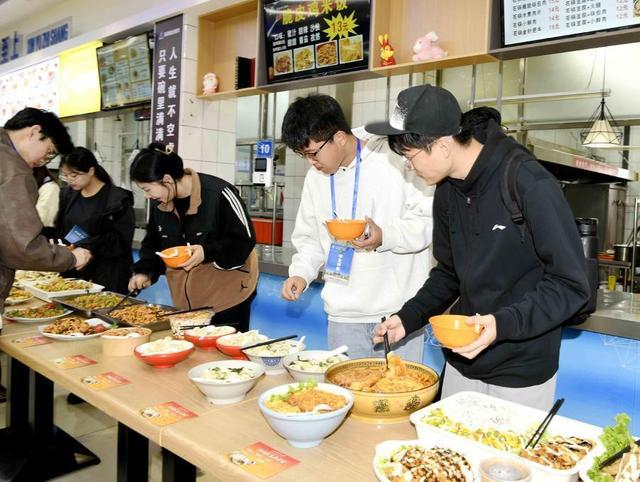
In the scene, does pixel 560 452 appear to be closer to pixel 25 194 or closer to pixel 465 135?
pixel 465 135

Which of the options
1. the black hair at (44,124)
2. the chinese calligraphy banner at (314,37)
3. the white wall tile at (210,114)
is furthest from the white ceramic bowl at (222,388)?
the white wall tile at (210,114)

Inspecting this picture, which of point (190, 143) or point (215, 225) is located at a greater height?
point (190, 143)

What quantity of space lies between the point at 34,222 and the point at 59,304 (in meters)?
0.81

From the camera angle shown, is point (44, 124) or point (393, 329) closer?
point (393, 329)

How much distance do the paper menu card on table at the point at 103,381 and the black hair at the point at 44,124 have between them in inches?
50.5

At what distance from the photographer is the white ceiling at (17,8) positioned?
8.30m

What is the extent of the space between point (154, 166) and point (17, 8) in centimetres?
771

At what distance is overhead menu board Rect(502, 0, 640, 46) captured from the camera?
3.07 m

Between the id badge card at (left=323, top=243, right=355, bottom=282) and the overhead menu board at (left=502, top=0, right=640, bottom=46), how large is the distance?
2013 millimetres

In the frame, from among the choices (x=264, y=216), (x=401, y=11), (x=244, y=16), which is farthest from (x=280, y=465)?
(x=264, y=216)

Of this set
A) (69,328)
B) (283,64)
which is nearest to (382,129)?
(69,328)

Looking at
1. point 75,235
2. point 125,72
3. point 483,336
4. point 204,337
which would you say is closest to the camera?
point 483,336

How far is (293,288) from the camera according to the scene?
230 centimetres

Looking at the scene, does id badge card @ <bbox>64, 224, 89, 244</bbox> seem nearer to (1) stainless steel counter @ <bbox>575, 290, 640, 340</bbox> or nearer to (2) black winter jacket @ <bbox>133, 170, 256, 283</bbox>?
(2) black winter jacket @ <bbox>133, 170, 256, 283</bbox>
